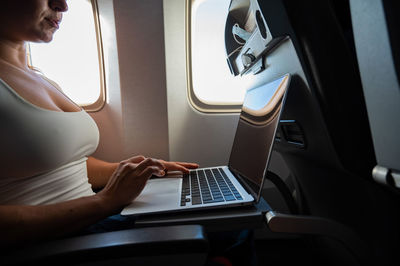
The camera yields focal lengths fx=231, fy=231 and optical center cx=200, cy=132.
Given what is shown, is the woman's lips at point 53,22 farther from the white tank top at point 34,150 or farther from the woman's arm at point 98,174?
the woman's arm at point 98,174

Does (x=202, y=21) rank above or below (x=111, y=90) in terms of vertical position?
above

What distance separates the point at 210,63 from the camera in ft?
5.18

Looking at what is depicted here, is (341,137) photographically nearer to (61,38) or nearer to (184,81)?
(184,81)

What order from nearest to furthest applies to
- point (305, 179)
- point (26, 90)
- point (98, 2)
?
1. point (26, 90)
2. point (305, 179)
3. point (98, 2)

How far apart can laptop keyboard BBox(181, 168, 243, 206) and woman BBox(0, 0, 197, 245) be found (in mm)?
128

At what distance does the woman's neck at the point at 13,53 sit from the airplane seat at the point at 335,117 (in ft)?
2.67

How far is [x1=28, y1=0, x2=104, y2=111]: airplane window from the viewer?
4.89 feet

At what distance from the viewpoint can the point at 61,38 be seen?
1.52m

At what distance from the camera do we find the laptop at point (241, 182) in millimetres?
556

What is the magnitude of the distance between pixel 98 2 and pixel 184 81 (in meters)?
0.70

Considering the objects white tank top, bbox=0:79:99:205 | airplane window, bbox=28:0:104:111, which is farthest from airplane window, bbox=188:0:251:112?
white tank top, bbox=0:79:99:205

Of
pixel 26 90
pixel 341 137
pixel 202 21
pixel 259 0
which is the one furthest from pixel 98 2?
pixel 341 137

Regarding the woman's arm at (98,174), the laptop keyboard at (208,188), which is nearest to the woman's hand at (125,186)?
the laptop keyboard at (208,188)

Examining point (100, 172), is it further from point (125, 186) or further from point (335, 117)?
point (335, 117)
